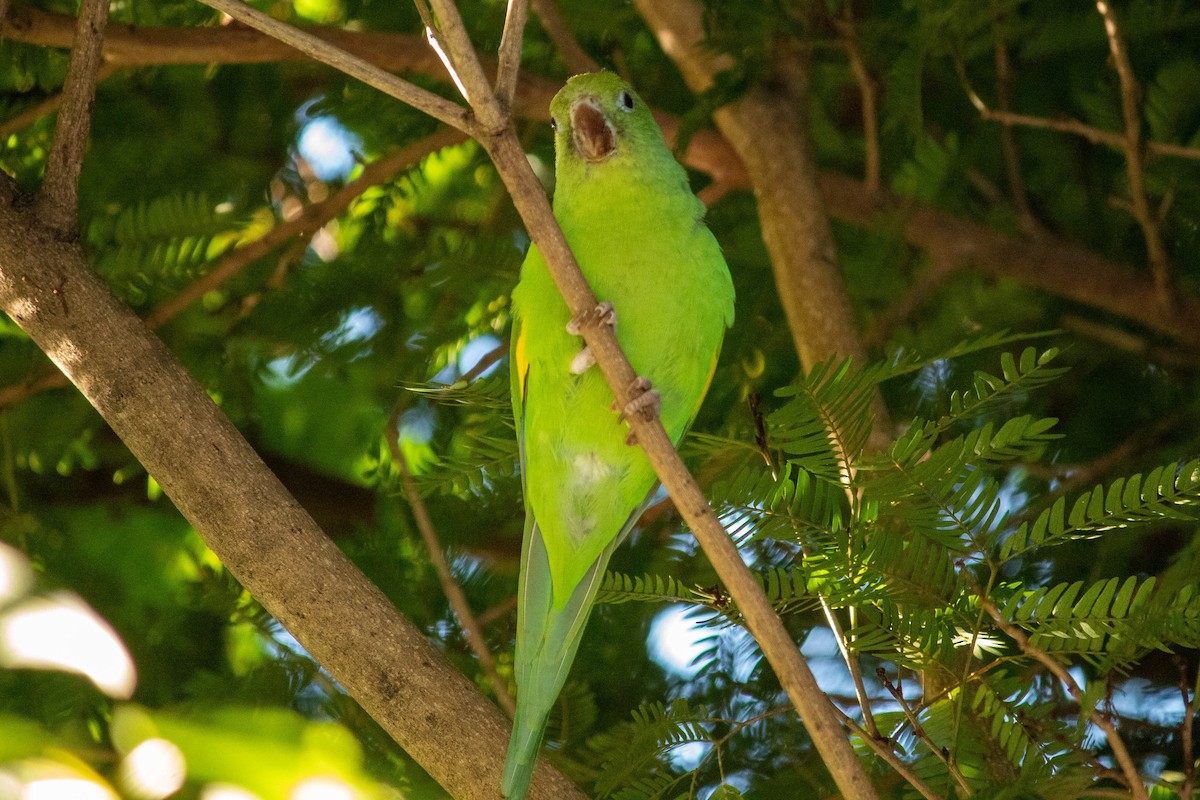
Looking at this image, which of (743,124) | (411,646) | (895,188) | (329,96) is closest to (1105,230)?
(895,188)

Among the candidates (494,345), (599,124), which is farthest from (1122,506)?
(494,345)

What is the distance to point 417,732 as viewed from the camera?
1.63m

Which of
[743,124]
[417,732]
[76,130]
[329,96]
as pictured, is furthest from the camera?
[329,96]

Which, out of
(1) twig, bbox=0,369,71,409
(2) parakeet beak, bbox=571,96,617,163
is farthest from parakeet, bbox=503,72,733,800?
(1) twig, bbox=0,369,71,409

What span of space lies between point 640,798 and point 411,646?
433mm

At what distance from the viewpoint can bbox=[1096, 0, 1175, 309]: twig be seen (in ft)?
7.67

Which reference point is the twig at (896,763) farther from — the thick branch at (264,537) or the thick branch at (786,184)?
the thick branch at (786,184)

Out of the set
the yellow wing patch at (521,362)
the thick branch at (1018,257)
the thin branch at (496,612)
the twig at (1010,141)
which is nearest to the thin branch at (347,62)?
the yellow wing patch at (521,362)

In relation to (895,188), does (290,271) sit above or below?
above

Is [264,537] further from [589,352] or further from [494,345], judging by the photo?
[494,345]

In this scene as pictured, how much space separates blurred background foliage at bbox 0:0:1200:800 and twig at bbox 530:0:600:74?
7 cm

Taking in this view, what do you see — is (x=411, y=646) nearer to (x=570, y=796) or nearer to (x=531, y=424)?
(x=570, y=796)

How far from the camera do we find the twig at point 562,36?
109 inches

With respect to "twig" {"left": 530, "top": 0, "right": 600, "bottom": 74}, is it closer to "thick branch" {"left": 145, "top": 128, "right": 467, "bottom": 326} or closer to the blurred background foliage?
the blurred background foliage
